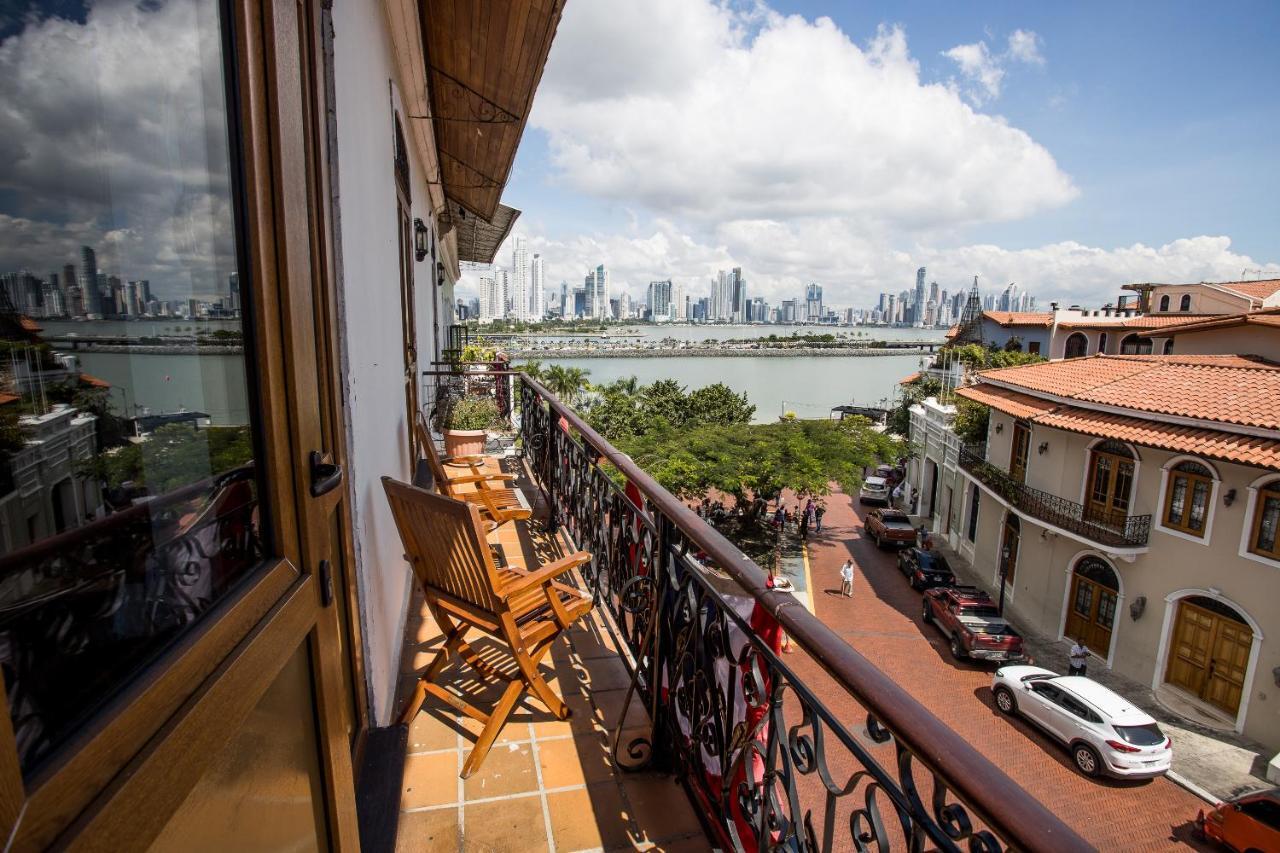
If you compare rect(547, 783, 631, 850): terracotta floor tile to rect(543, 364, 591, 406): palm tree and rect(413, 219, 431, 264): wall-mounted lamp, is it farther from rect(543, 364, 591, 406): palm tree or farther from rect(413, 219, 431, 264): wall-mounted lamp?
rect(543, 364, 591, 406): palm tree

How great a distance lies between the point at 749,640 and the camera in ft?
4.86

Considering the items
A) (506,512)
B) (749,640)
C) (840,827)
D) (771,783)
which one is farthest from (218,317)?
(840,827)

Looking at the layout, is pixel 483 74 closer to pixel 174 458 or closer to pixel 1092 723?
pixel 174 458

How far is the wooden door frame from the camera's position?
0.54m

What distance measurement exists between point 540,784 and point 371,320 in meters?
1.97

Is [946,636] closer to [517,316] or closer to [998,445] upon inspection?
[998,445]

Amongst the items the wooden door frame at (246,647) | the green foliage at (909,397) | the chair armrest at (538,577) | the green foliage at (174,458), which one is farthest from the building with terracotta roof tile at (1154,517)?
the green foliage at (174,458)

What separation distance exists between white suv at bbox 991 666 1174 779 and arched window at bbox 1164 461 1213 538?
460 centimetres

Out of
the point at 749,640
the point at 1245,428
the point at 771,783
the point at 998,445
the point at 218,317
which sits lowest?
the point at 998,445

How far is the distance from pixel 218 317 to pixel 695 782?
1.76 metres

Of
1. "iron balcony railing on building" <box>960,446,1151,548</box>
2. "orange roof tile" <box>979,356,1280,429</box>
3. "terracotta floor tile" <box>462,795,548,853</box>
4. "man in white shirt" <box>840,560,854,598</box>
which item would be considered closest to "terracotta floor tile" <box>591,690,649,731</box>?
"terracotta floor tile" <box>462,795,548,853</box>

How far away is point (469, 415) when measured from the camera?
7488mm

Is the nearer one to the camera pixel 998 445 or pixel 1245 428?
pixel 1245 428

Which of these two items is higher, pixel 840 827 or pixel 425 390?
pixel 425 390
